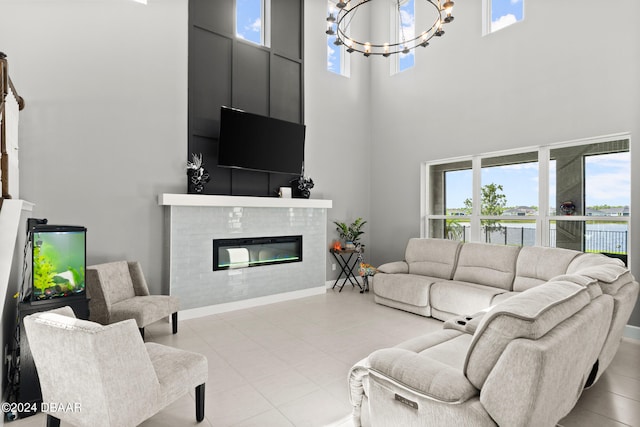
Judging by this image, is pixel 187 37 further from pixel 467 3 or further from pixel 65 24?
pixel 467 3

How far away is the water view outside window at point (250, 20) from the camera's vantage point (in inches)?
212

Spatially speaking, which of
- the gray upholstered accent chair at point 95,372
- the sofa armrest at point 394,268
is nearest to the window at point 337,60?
the sofa armrest at point 394,268

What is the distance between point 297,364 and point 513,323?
2.14 metres

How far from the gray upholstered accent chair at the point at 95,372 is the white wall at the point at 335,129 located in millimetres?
4442

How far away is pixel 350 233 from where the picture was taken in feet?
20.6

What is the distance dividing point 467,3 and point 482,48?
31.6 inches

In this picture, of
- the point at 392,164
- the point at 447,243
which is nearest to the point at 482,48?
the point at 392,164

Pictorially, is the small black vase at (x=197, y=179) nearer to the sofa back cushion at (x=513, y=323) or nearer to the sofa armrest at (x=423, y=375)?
the sofa armrest at (x=423, y=375)

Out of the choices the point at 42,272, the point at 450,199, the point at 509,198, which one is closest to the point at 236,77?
the point at 42,272

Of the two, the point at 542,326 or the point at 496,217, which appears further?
the point at 496,217

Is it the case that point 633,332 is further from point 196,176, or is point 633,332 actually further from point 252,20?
point 252,20

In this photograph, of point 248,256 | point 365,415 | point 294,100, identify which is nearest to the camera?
point 365,415

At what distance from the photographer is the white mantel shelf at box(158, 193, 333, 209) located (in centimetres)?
434

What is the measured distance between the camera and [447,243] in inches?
200
